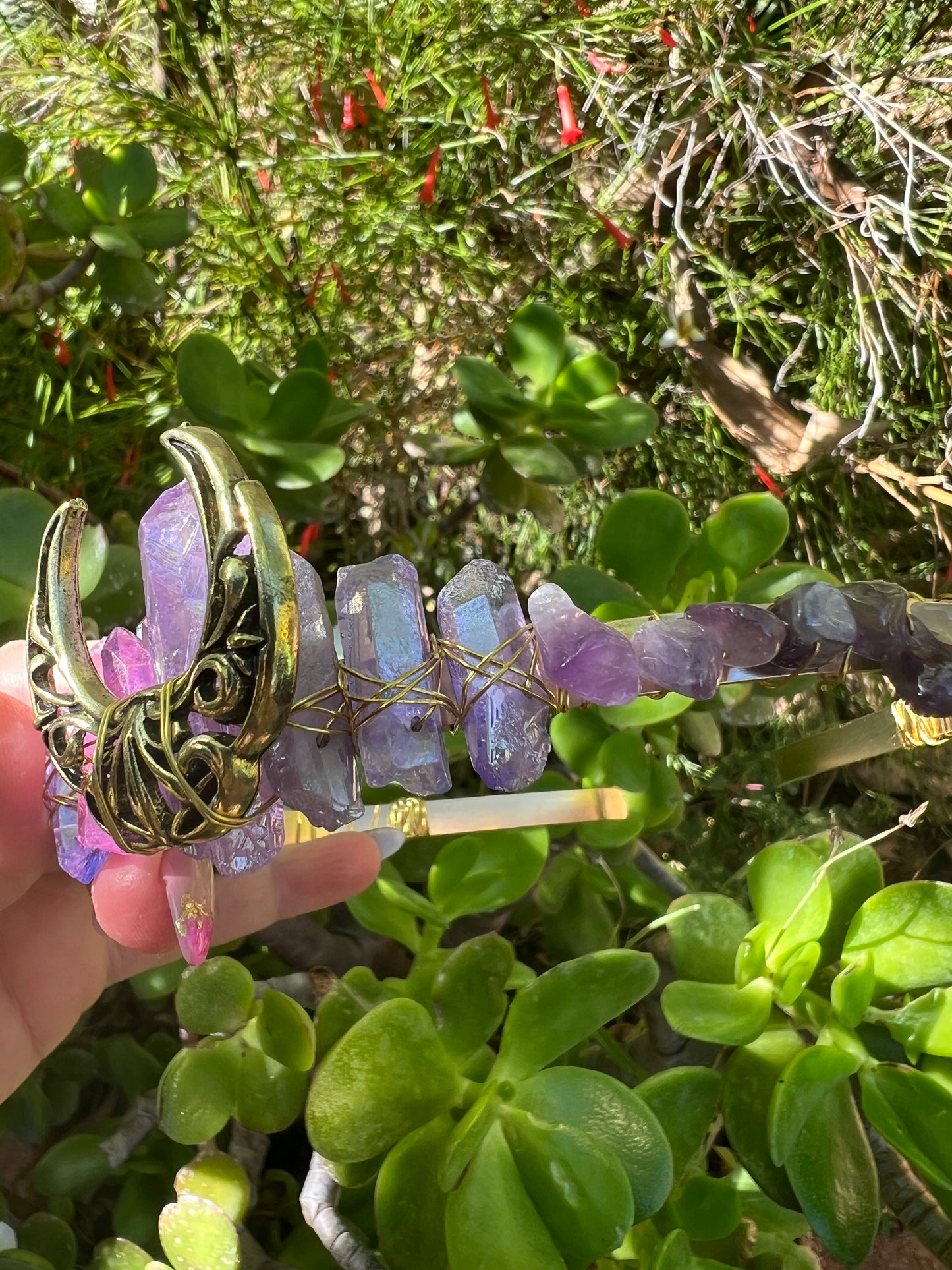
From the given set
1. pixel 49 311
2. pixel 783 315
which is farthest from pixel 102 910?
pixel 783 315

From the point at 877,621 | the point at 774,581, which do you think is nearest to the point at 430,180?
the point at 774,581

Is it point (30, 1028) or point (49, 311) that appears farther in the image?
point (49, 311)

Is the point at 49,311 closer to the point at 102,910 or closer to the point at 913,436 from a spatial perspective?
the point at 102,910

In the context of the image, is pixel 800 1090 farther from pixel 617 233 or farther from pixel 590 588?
pixel 617 233

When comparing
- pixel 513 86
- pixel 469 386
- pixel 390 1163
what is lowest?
pixel 390 1163

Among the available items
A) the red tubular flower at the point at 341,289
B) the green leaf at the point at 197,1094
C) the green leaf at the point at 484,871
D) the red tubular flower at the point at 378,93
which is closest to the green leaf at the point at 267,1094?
the green leaf at the point at 197,1094

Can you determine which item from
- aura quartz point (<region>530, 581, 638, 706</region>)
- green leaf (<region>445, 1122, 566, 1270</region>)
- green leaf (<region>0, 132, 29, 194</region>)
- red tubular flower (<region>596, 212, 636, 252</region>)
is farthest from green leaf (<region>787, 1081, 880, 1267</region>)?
green leaf (<region>0, 132, 29, 194</region>)

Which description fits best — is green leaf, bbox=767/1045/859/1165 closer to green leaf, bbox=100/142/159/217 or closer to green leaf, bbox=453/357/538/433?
green leaf, bbox=453/357/538/433
